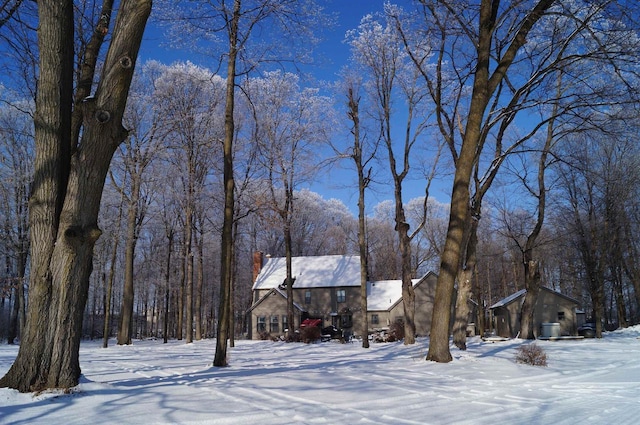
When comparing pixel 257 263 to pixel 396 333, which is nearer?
pixel 396 333

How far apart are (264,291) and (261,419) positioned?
35958 mm

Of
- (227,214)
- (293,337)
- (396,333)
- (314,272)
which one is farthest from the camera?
(314,272)

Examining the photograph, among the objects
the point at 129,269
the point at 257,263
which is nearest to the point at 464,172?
→ the point at 129,269

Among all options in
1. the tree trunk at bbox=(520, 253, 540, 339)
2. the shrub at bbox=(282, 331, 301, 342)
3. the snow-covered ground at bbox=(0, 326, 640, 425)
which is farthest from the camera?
the shrub at bbox=(282, 331, 301, 342)

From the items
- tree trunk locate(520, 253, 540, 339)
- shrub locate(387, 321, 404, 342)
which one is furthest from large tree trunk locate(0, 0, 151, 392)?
tree trunk locate(520, 253, 540, 339)

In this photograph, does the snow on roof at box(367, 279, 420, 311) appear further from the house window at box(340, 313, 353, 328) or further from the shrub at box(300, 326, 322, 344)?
the shrub at box(300, 326, 322, 344)

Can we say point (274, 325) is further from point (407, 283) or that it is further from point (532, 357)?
point (532, 357)

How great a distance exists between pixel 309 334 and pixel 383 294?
14.9m

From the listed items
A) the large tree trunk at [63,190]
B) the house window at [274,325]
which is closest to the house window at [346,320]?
the house window at [274,325]

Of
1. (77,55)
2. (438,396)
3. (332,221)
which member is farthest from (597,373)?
(332,221)

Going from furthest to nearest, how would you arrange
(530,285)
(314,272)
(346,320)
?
(314,272) → (346,320) → (530,285)

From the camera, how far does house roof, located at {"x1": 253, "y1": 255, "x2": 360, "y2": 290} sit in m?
39.9

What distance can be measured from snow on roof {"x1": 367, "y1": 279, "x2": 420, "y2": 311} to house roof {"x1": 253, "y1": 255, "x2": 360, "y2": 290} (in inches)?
74.5

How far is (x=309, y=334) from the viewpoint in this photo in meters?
26.5
